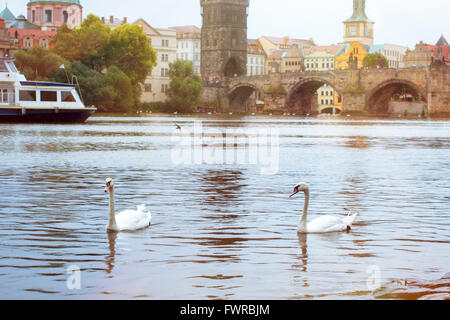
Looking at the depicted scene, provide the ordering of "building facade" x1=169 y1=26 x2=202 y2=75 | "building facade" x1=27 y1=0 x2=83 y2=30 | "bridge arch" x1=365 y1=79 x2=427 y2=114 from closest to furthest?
1. "bridge arch" x1=365 y1=79 x2=427 y2=114
2. "building facade" x1=27 y1=0 x2=83 y2=30
3. "building facade" x1=169 y1=26 x2=202 y2=75

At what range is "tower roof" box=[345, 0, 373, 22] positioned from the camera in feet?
631

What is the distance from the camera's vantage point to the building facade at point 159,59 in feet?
365

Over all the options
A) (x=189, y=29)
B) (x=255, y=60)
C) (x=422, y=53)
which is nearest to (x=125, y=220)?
(x=422, y=53)

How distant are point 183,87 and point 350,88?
21.7 metres

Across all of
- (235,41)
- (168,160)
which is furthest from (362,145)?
(235,41)

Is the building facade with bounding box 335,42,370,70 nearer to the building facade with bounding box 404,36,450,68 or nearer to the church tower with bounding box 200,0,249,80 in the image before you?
the building facade with bounding box 404,36,450,68

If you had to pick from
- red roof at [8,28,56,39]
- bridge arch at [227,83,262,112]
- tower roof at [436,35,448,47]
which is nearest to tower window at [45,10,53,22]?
red roof at [8,28,56,39]

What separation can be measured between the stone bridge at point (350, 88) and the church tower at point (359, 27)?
2736 inches

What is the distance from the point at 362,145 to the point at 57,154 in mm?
13218

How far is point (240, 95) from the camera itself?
12200 centimetres

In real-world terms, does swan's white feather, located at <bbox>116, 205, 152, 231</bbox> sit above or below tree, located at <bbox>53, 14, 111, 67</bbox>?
below

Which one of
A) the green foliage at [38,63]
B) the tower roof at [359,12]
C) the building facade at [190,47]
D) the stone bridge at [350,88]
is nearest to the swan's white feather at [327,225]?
Result: the green foliage at [38,63]

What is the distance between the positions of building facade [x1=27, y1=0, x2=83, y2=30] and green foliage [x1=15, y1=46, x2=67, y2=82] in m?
69.5

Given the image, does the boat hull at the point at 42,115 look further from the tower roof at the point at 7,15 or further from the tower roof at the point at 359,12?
the tower roof at the point at 359,12
